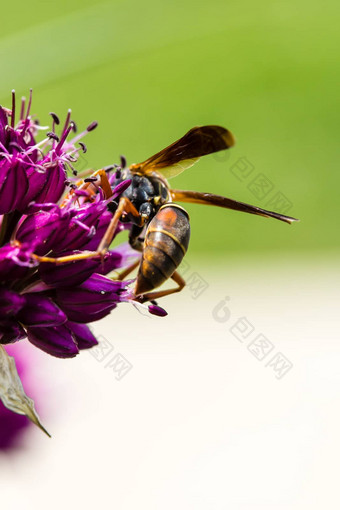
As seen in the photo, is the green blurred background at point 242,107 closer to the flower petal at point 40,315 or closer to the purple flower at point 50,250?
the purple flower at point 50,250

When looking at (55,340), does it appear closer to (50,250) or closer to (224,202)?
(50,250)

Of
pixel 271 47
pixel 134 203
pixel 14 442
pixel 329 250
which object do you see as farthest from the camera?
pixel 271 47

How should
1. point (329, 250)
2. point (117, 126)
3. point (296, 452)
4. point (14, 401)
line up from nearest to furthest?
point (14, 401), point (296, 452), point (329, 250), point (117, 126)

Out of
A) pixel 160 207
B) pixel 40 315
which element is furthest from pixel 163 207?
pixel 40 315

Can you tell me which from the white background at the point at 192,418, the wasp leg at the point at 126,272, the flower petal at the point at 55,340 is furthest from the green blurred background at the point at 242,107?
the flower petal at the point at 55,340

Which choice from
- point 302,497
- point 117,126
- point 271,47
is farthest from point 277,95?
point 302,497

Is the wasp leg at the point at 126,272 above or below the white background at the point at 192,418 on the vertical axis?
above

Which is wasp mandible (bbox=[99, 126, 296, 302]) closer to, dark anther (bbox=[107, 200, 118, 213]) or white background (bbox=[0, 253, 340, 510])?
dark anther (bbox=[107, 200, 118, 213])

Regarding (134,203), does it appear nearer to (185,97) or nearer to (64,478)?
(64,478)
